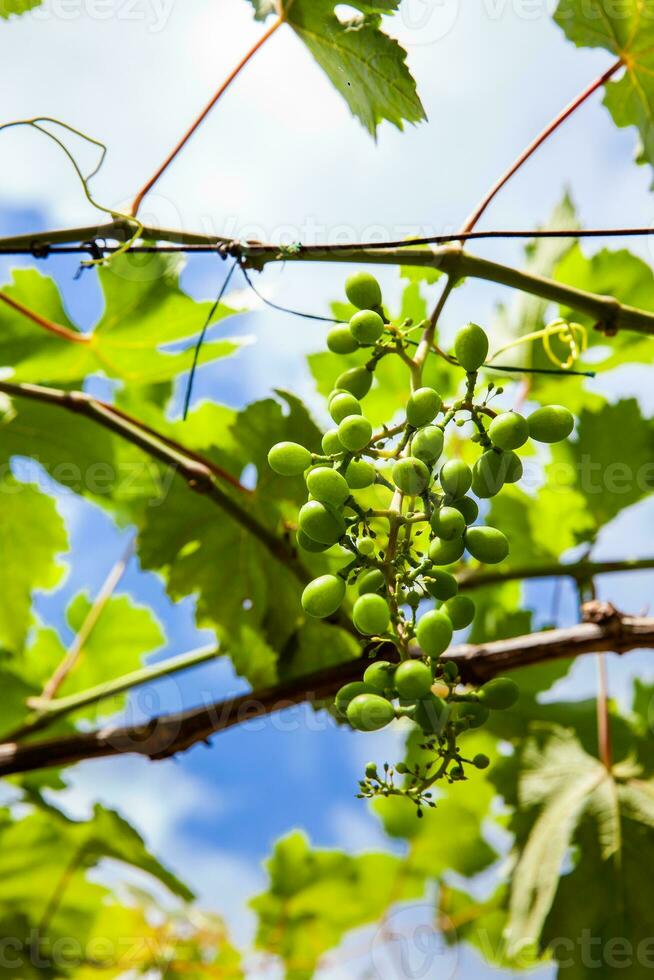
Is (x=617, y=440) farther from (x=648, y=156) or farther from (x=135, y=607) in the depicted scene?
(x=135, y=607)

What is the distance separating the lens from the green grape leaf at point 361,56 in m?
1.29

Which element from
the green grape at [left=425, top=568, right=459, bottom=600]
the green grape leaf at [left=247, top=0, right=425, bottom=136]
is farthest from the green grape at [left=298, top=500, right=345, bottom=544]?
the green grape leaf at [left=247, top=0, right=425, bottom=136]

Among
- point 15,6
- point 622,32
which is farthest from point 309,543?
point 622,32

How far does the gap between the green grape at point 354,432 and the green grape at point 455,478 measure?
0.09 meters

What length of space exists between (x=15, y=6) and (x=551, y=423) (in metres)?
1.15

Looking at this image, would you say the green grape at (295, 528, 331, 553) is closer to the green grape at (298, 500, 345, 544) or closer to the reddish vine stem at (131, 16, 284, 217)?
the green grape at (298, 500, 345, 544)

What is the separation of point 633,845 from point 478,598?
678 mm

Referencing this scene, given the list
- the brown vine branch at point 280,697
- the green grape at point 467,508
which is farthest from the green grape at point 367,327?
the brown vine branch at point 280,697

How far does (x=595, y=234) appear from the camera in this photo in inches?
44.3

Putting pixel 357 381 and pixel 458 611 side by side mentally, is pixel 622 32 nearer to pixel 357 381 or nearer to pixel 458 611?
pixel 357 381

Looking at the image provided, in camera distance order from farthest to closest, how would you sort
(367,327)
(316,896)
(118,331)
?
(316,896), (118,331), (367,327)

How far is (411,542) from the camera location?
95 centimetres

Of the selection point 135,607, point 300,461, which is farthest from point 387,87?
point 135,607

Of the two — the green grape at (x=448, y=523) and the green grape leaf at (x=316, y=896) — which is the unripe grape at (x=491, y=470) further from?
the green grape leaf at (x=316, y=896)
